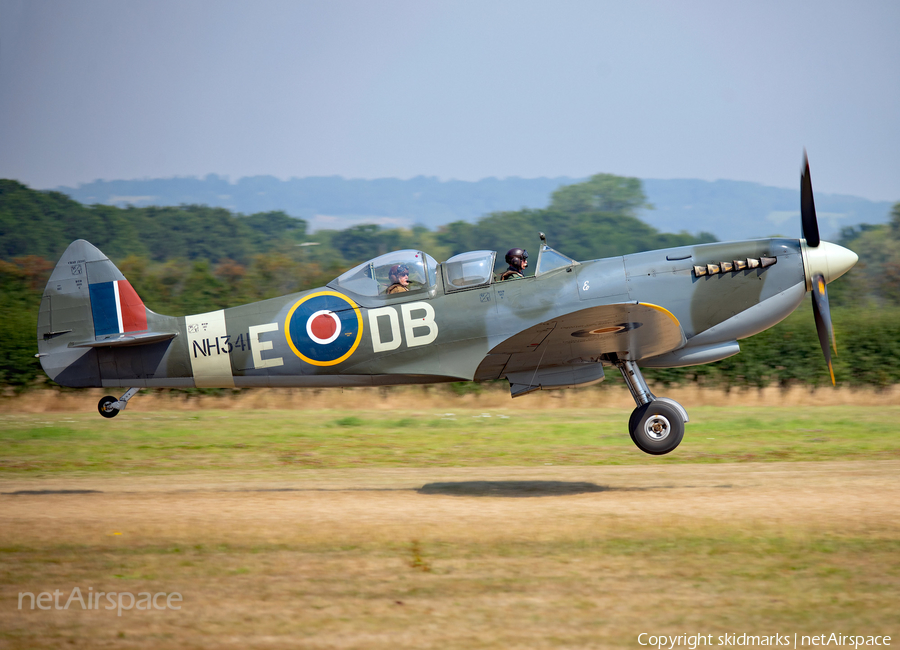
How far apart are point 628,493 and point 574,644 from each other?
4467 millimetres

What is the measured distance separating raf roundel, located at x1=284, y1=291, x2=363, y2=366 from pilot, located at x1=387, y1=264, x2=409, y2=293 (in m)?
0.49

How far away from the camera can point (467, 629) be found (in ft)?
16.9

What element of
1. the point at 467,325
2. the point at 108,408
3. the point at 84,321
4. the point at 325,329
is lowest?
the point at 108,408

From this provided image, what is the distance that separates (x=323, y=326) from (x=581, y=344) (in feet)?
9.68

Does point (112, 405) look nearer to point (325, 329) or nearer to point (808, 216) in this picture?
point (325, 329)

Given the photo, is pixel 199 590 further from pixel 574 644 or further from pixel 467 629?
pixel 574 644

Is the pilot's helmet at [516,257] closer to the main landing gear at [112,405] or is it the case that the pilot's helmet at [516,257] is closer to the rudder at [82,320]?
the rudder at [82,320]

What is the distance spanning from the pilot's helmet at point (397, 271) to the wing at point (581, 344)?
1.36 m
